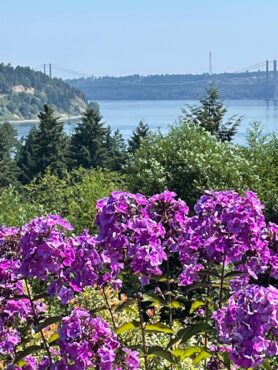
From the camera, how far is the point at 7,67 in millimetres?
186500

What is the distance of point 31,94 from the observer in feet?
589

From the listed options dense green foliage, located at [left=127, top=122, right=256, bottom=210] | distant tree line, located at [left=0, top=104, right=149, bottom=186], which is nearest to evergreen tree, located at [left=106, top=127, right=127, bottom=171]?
distant tree line, located at [left=0, top=104, right=149, bottom=186]

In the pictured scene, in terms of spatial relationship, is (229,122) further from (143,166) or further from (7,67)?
(7,67)

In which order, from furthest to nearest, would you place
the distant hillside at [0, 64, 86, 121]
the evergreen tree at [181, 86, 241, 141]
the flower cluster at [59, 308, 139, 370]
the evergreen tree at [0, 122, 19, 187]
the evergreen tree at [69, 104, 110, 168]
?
the distant hillside at [0, 64, 86, 121] → the evergreen tree at [0, 122, 19, 187] → the evergreen tree at [69, 104, 110, 168] → the evergreen tree at [181, 86, 241, 141] → the flower cluster at [59, 308, 139, 370]

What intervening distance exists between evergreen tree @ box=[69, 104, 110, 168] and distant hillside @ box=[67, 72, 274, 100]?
95564mm

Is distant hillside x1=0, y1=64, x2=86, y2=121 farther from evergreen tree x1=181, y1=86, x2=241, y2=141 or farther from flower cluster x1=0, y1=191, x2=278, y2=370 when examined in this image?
flower cluster x1=0, y1=191, x2=278, y2=370

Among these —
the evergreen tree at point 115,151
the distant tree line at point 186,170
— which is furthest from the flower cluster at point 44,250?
the evergreen tree at point 115,151

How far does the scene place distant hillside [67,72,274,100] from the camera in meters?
146

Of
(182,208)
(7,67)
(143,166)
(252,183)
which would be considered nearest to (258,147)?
(252,183)

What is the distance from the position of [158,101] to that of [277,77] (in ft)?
→ 139

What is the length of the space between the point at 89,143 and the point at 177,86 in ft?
405

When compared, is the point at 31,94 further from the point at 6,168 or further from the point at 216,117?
the point at 216,117

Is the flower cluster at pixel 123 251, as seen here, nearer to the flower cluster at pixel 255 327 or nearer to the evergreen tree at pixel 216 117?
the flower cluster at pixel 255 327

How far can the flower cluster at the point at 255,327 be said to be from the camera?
1.99m
